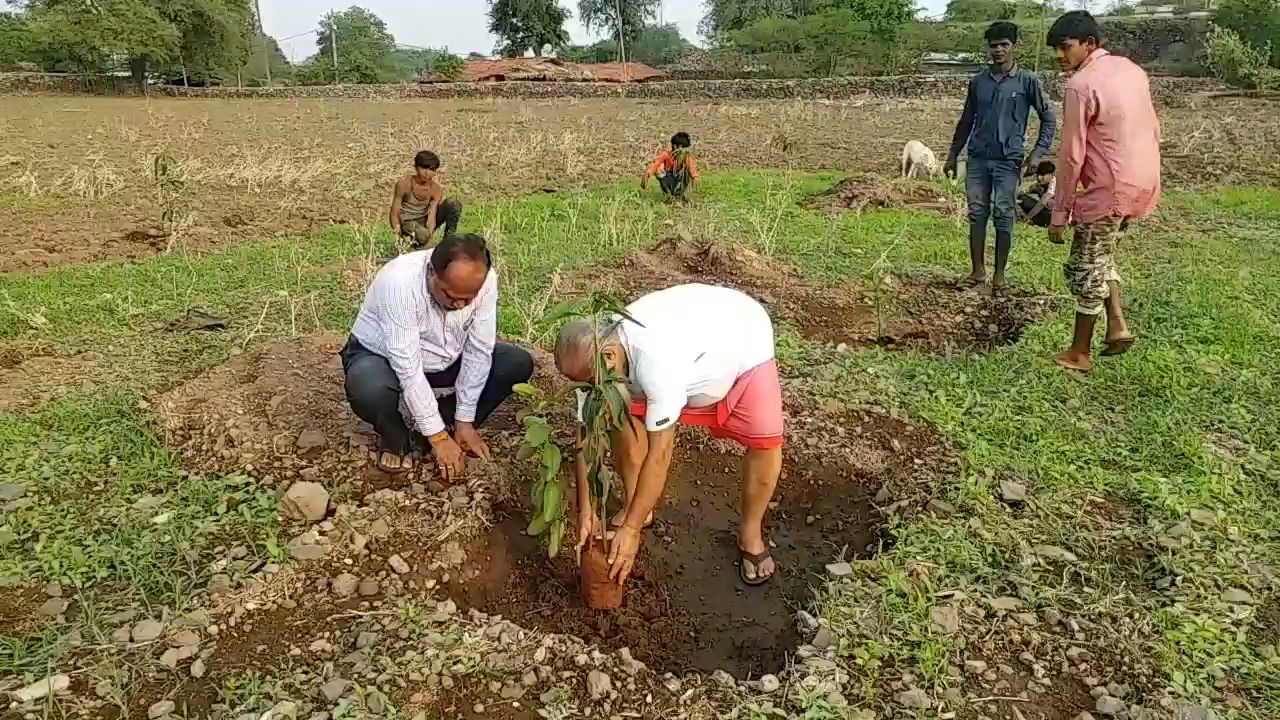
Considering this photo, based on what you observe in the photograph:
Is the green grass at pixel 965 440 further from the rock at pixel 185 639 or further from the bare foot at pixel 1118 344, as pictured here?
the rock at pixel 185 639

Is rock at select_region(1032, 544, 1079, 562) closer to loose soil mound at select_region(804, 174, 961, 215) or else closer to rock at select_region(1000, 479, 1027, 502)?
rock at select_region(1000, 479, 1027, 502)

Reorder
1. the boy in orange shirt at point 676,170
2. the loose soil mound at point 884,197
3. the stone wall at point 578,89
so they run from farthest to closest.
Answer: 1. the stone wall at point 578,89
2. the boy in orange shirt at point 676,170
3. the loose soil mound at point 884,197

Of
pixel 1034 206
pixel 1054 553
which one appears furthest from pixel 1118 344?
pixel 1054 553

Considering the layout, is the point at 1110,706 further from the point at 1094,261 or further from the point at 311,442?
the point at 311,442

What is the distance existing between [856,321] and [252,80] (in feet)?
132

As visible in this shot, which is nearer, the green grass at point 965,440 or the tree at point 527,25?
the green grass at point 965,440

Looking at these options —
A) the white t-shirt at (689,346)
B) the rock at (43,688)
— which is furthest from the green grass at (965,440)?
the white t-shirt at (689,346)

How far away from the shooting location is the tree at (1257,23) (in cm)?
2705

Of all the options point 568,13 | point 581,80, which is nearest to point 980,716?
point 581,80

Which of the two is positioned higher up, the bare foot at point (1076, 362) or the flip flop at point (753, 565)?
the bare foot at point (1076, 362)

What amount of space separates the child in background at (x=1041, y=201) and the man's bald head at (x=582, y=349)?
287cm

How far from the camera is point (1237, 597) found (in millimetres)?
2783

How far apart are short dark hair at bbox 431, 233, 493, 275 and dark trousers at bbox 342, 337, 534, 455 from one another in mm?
551

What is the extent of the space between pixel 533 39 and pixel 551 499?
5092cm
